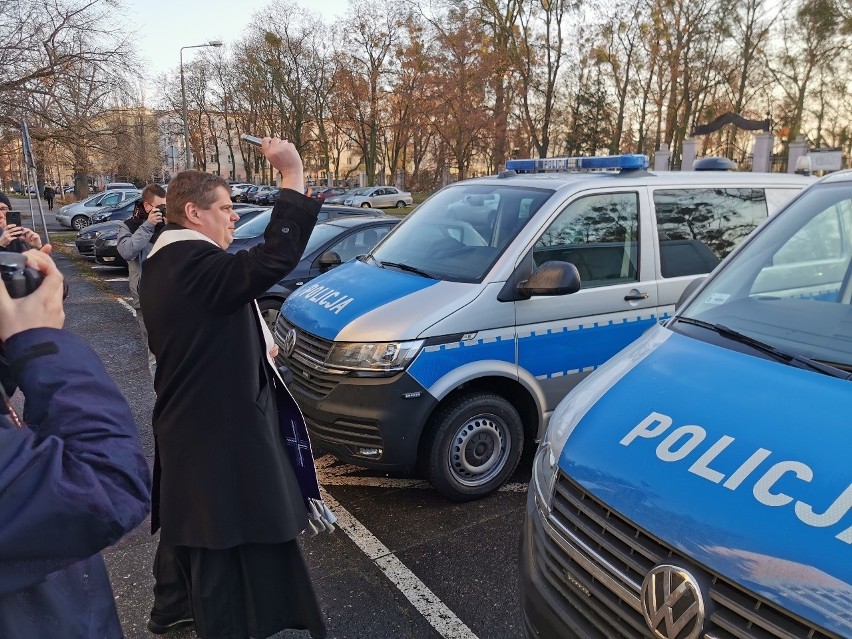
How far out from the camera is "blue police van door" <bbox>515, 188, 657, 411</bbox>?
377 cm

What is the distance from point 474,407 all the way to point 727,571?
2259 mm

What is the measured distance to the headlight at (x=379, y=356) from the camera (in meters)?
3.41

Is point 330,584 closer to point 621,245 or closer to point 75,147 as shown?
point 621,245

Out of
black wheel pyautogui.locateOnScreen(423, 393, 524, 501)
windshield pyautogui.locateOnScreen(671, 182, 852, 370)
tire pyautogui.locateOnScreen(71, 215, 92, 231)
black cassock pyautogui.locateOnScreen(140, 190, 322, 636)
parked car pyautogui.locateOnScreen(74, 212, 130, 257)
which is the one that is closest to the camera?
black cassock pyautogui.locateOnScreen(140, 190, 322, 636)

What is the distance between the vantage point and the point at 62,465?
1.02 m

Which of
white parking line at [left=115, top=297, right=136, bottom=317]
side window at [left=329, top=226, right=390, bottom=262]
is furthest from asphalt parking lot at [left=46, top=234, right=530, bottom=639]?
white parking line at [left=115, top=297, right=136, bottom=317]

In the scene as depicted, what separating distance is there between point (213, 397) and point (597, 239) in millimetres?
2737

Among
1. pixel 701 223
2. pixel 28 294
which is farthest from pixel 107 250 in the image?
pixel 28 294

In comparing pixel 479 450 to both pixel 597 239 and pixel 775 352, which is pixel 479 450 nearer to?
pixel 597 239

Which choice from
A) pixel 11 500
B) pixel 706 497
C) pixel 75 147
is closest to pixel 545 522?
pixel 706 497

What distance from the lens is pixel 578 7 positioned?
35.2 m

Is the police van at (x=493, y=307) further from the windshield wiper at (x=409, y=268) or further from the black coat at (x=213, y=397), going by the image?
the black coat at (x=213, y=397)

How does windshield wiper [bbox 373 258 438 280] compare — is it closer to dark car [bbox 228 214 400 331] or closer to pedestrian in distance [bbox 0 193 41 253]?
pedestrian in distance [bbox 0 193 41 253]

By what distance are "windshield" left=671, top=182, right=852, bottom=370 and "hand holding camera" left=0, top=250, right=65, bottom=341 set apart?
209cm
